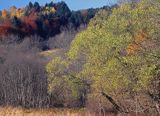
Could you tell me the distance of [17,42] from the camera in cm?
10375

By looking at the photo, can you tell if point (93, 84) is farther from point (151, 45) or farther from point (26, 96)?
point (26, 96)

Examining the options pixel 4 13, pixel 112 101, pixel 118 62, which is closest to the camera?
pixel 118 62

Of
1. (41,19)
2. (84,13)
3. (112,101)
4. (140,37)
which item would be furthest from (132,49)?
(84,13)

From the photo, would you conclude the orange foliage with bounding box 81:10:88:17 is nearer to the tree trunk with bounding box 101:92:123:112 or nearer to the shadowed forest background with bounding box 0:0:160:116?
the shadowed forest background with bounding box 0:0:160:116

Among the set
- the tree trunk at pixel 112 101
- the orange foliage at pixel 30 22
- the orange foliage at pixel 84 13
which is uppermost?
the orange foliage at pixel 84 13

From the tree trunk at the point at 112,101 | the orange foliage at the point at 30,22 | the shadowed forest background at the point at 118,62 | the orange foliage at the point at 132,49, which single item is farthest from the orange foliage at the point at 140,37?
the orange foliage at the point at 30,22

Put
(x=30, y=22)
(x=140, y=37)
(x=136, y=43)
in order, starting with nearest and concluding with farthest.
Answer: (x=136, y=43), (x=140, y=37), (x=30, y=22)

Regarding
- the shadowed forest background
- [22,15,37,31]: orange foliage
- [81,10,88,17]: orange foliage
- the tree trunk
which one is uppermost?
[81,10,88,17]: orange foliage

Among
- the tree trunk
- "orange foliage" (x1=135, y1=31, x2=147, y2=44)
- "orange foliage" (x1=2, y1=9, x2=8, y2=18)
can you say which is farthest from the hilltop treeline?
"orange foliage" (x1=135, y1=31, x2=147, y2=44)

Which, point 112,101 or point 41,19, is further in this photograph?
point 41,19

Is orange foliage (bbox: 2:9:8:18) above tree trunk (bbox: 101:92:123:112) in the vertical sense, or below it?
above

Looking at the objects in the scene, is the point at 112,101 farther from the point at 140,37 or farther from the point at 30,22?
the point at 30,22

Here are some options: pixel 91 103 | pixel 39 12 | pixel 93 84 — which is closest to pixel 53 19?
pixel 39 12

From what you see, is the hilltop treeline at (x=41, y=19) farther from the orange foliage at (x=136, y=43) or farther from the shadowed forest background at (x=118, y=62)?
the orange foliage at (x=136, y=43)
